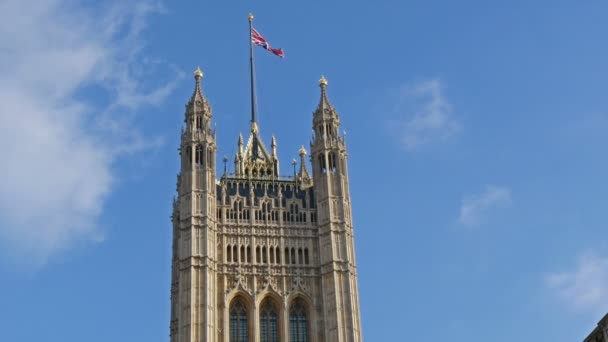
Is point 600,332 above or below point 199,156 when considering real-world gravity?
below

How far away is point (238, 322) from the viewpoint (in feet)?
214

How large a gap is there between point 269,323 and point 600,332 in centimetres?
2836

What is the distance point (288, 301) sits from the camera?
6594 centimetres

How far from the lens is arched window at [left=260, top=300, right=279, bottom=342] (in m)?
65.0

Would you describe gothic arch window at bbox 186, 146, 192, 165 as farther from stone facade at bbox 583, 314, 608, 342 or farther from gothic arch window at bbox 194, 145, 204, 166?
stone facade at bbox 583, 314, 608, 342

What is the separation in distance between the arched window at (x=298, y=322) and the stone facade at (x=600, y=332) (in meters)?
26.1

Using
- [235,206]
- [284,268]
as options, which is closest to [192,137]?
[235,206]

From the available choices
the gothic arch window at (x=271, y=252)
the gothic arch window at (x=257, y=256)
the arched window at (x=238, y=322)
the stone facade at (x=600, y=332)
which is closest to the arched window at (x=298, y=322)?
the arched window at (x=238, y=322)

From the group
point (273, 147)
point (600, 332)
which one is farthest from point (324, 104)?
point (600, 332)

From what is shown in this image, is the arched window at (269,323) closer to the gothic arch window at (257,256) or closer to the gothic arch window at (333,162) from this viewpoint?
the gothic arch window at (257,256)

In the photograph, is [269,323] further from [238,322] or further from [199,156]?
[199,156]

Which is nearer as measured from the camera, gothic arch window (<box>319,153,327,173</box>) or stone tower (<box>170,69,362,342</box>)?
stone tower (<box>170,69,362,342</box>)

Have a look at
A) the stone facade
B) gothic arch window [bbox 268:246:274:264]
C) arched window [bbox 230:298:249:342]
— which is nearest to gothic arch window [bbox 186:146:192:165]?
gothic arch window [bbox 268:246:274:264]

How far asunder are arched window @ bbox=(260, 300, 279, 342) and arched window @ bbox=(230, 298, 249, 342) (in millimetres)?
1054
